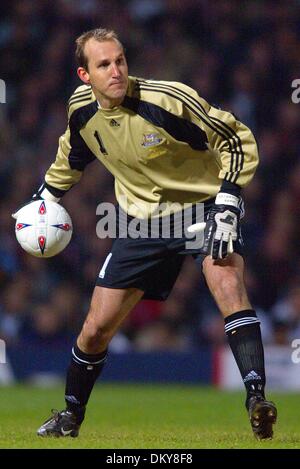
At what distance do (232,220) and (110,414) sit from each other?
342 centimetres

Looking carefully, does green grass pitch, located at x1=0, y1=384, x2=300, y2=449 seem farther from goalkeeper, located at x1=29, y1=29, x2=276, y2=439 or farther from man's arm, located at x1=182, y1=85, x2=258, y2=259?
man's arm, located at x1=182, y1=85, x2=258, y2=259

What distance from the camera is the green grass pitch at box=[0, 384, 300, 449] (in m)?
5.94

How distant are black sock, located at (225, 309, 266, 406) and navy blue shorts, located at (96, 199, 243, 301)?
0.49 meters

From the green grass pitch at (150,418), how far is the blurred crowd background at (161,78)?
98 cm

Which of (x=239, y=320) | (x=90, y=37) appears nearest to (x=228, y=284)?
(x=239, y=320)

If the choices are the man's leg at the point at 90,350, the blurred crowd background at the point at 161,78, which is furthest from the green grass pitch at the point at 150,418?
the blurred crowd background at the point at 161,78

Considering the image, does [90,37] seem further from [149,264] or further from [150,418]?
[150,418]

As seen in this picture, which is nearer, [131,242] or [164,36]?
[131,242]

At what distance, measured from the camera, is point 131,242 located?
6.52 meters

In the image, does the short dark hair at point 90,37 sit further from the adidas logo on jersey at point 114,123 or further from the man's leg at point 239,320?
the man's leg at point 239,320

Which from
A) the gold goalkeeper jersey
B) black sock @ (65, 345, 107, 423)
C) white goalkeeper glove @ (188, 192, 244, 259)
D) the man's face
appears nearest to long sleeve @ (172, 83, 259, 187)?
the gold goalkeeper jersey

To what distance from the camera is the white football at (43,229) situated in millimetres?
6660
